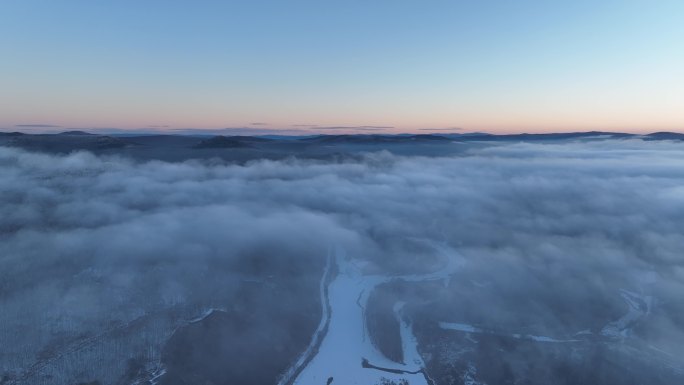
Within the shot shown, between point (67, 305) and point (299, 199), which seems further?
point (299, 199)

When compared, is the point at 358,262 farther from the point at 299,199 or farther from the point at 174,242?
the point at 299,199

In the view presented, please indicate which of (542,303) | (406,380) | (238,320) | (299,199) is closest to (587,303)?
(542,303)

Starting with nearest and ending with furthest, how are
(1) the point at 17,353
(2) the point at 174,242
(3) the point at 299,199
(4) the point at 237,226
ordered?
(1) the point at 17,353
(2) the point at 174,242
(4) the point at 237,226
(3) the point at 299,199

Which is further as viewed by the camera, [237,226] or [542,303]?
[237,226]

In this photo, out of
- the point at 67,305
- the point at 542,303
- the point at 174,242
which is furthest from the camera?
the point at 174,242

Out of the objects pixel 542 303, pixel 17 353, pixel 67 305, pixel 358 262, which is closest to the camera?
pixel 17 353

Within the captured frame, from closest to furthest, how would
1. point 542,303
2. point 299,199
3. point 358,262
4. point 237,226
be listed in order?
1. point 542,303
2. point 358,262
3. point 237,226
4. point 299,199

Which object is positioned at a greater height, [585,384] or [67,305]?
[67,305]

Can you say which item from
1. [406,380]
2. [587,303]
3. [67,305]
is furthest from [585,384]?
[67,305]

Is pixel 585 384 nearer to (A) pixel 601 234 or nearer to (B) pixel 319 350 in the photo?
(B) pixel 319 350
